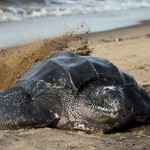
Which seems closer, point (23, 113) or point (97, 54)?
point (23, 113)

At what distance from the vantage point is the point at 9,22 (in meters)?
11.4

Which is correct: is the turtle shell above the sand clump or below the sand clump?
above

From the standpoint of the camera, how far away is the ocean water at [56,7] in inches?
512

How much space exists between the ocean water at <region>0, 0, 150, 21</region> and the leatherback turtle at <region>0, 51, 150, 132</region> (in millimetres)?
8077

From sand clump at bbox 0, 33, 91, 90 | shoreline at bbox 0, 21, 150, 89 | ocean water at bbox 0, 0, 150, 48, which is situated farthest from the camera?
ocean water at bbox 0, 0, 150, 48

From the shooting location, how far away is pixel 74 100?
3883mm

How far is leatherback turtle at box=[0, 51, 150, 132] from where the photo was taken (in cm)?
375

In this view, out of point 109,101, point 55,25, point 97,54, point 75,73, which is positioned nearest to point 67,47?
point 97,54

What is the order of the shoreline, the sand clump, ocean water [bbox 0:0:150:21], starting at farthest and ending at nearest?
ocean water [bbox 0:0:150:21], the shoreline, the sand clump

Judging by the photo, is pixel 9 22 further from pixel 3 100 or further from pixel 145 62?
pixel 3 100

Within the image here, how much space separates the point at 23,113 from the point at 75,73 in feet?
1.84

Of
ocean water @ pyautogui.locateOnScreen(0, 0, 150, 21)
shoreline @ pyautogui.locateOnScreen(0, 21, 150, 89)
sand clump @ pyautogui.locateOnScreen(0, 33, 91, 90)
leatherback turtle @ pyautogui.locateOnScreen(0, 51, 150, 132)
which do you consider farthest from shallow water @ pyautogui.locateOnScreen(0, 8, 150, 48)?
leatherback turtle @ pyautogui.locateOnScreen(0, 51, 150, 132)

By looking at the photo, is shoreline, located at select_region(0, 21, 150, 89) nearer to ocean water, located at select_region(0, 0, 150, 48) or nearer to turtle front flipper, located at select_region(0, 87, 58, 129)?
ocean water, located at select_region(0, 0, 150, 48)

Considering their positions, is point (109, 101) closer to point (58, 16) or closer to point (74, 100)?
point (74, 100)
